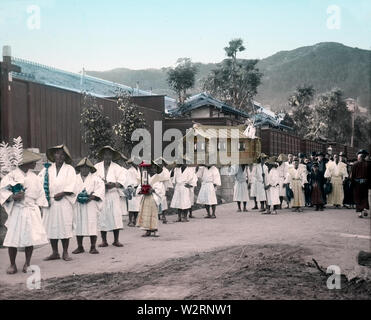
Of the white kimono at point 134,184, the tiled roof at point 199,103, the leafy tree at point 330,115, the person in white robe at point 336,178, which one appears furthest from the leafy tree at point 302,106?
the white kimono at point 134,184

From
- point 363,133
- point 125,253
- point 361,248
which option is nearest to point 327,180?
point 361,248

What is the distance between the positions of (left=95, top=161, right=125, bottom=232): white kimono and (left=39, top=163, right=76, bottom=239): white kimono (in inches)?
46.3

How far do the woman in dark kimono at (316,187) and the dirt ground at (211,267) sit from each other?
4384mm

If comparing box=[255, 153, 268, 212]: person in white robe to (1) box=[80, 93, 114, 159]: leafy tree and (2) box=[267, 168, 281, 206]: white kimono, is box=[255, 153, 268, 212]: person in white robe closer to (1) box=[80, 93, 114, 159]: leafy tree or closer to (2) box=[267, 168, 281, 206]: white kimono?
(2) box=[267, 168, 281, 206]: white kimono

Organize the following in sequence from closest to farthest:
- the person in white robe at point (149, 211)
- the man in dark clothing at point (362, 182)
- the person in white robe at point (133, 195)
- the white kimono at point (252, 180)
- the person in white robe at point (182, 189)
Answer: the person in white robe at point (149, 211), the person in white robe at point (133, 195), the person in white robe at point (182, 189), the man in dark clothing at point (362, 182), the white kimono at point (252, 180)

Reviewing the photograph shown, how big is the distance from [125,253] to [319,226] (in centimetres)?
521

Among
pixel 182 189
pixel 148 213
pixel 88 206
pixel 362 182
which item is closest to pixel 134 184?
pixel 148 213

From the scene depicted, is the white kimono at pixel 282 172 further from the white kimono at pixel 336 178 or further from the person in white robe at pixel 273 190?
the white kimono at pixel 336 178

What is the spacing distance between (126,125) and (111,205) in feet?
20.8

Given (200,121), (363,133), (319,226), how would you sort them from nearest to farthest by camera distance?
(319,226), (200,121), (363,133)

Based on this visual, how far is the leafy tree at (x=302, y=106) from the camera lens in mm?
50438
